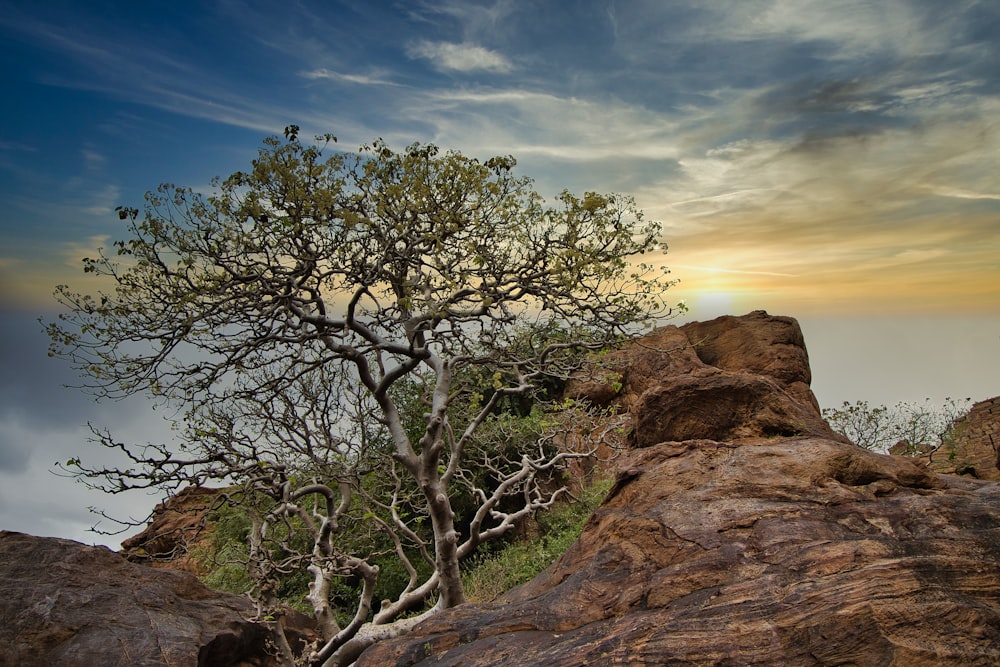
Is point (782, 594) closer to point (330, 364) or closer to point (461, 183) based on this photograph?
point (461, 183)

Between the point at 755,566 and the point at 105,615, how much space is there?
11851 mm

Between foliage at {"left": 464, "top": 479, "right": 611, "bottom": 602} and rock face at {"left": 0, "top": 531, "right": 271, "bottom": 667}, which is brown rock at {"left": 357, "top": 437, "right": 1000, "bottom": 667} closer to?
rock face at {"left": 0, "top": 531, "right": 271, "bottom": 667}

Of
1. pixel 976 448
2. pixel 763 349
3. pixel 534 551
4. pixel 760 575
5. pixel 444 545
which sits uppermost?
pixel 763 349

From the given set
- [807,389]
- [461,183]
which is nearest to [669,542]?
[461,183]

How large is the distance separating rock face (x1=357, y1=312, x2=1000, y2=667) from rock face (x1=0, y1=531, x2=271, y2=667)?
5.24 meters

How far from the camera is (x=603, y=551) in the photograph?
30.3ft

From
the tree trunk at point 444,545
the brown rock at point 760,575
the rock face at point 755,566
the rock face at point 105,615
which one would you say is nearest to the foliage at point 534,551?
the tree trunk at point 444,545

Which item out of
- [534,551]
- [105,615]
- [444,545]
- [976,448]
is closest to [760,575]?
[444,545]

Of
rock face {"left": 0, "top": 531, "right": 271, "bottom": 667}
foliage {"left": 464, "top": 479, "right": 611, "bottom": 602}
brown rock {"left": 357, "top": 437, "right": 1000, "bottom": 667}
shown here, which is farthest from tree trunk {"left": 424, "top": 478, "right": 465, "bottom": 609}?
brown rock {"left": 357, "top": 437, "right": 1000, "bottom": 667}

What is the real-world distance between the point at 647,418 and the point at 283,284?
876cm

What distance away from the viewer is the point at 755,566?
797 centimetres

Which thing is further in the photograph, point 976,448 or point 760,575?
point 976,448

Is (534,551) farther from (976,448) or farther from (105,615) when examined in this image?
(976,448)

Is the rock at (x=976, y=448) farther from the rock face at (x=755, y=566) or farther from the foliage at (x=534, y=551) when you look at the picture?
the foliage at (x=534, y=551)
